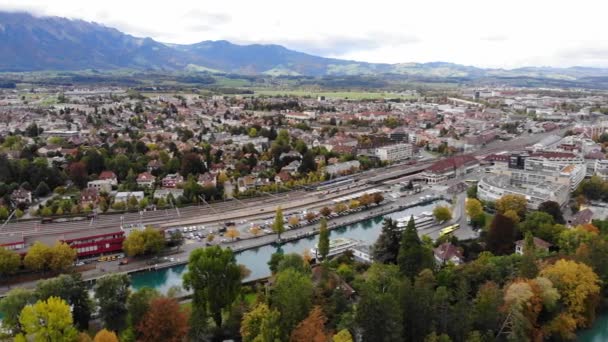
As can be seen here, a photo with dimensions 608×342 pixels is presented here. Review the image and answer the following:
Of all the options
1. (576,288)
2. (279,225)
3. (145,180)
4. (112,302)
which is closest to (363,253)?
(279,225)

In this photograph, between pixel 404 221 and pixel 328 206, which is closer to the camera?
pixel 404 221

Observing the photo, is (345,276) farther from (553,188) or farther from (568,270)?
(553,188)

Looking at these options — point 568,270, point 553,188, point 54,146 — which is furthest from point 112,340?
point 54,146

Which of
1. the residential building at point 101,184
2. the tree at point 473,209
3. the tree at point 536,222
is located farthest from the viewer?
the residential building at point 101,184

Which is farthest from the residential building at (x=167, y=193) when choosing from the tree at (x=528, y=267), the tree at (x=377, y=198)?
the tree at (x=528, y=267)

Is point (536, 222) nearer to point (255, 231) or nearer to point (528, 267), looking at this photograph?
point (528, 267)

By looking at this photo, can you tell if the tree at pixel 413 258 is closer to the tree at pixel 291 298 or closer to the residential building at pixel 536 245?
the tree at pixel 291 298
